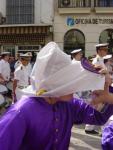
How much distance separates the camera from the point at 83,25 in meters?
23.2

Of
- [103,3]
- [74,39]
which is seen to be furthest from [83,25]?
[103,3]

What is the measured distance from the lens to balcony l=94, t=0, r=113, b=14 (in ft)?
75.5

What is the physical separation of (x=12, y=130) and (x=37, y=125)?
167mm

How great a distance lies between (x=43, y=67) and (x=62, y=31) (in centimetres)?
2091

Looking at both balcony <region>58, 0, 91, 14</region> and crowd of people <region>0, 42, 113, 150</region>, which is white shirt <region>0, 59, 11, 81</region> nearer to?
balcony <region>58, 0, 91, 14</region>

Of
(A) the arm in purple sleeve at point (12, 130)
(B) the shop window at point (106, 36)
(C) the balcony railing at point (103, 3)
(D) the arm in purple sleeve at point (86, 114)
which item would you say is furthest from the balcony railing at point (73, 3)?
(A) the arm in purple sleeve at point (12, 130)

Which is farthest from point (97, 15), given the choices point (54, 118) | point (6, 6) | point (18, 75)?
point (54, 118)

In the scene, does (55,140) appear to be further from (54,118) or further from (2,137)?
(2,137)

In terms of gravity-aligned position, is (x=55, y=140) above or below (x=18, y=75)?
above

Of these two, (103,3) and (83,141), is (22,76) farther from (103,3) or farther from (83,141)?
(103,3)

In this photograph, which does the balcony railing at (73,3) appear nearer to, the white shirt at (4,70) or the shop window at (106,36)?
the shop window at (106,36)

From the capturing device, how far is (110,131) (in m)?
2.10

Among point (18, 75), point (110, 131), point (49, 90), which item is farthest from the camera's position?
point (18, 75)

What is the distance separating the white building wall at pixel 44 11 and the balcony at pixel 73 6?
47cm
